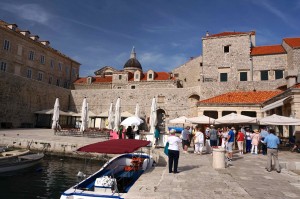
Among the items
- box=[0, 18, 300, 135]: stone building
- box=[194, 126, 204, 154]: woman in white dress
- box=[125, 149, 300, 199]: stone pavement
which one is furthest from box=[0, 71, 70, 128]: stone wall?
box=[125, 149, 300, 199]: stone pavement

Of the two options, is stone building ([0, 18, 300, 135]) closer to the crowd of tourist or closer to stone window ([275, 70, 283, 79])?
stone window ([275, 70, 283, 79])

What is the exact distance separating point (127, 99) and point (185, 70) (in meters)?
15.1

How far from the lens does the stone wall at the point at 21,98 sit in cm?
2461

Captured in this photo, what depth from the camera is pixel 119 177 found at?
7781 millimetres

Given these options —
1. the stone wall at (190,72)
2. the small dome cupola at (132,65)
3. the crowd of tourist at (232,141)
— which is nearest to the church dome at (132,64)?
the small dome cupola at (132,65)

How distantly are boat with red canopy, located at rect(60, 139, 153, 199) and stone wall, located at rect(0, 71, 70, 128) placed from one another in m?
21.6

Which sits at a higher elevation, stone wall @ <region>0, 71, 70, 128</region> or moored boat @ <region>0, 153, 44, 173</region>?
stone wall @ <region>0, 71, 70, 128</region>

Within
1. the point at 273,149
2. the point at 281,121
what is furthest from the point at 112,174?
the point at 281,121

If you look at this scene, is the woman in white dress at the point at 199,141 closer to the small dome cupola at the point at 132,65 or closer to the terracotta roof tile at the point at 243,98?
the terracotta roof tile at the point at 243,98

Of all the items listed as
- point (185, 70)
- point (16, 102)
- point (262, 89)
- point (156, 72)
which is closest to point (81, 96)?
point (16, 102)

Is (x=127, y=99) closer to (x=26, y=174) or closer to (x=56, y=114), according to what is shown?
(x=56, y=114)

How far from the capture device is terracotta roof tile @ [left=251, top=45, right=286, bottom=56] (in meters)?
30.1

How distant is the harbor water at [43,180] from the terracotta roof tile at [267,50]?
27.3 meters

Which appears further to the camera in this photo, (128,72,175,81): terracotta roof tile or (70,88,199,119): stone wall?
(128,72,175,81): terracotta roof tile
